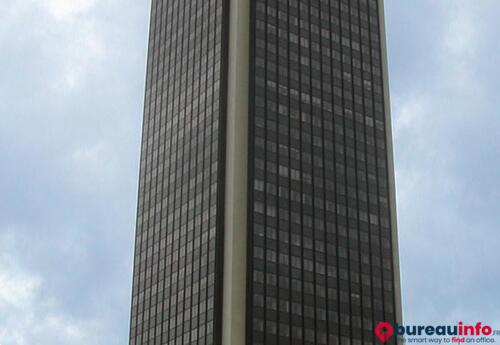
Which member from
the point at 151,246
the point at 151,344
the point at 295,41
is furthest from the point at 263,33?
the point at 151,344

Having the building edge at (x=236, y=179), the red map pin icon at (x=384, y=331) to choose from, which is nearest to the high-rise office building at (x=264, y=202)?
the building edge at (x=236, y=179)

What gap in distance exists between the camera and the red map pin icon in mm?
177625

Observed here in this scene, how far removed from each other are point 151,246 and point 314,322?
126 feet

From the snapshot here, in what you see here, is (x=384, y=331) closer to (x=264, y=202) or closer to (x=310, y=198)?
(x=310, y=198)

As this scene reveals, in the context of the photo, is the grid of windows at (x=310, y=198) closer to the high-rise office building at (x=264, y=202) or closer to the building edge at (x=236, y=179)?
the high-rise office building at (x=264, y=202)

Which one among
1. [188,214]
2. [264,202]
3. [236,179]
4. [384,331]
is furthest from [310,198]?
[384,331]

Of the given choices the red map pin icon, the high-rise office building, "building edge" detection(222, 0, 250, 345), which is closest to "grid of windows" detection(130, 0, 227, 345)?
the high-rise office building

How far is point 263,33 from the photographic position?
191125mm

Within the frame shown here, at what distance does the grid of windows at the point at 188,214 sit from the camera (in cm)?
17212

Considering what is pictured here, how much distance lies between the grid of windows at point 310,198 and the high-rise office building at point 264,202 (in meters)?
0.24

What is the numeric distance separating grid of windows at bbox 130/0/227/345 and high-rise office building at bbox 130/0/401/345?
32 centimetres

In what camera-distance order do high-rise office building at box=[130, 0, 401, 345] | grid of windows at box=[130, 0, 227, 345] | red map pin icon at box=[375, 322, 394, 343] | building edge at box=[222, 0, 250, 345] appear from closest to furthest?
1. building edge at box=[222, 0, 250, 345]
2. high-rise office building at box=[130, 0, 401, 345]
3. grid of windows at box=[130, 0, 227, 345]
4. red map pin icon at box=[375, 322, 394, 343]

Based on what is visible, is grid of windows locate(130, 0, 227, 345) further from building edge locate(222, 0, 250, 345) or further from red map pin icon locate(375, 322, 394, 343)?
red map pin icon locate(375, 322, 394, 343)

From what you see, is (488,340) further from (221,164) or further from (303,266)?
(221,164)
